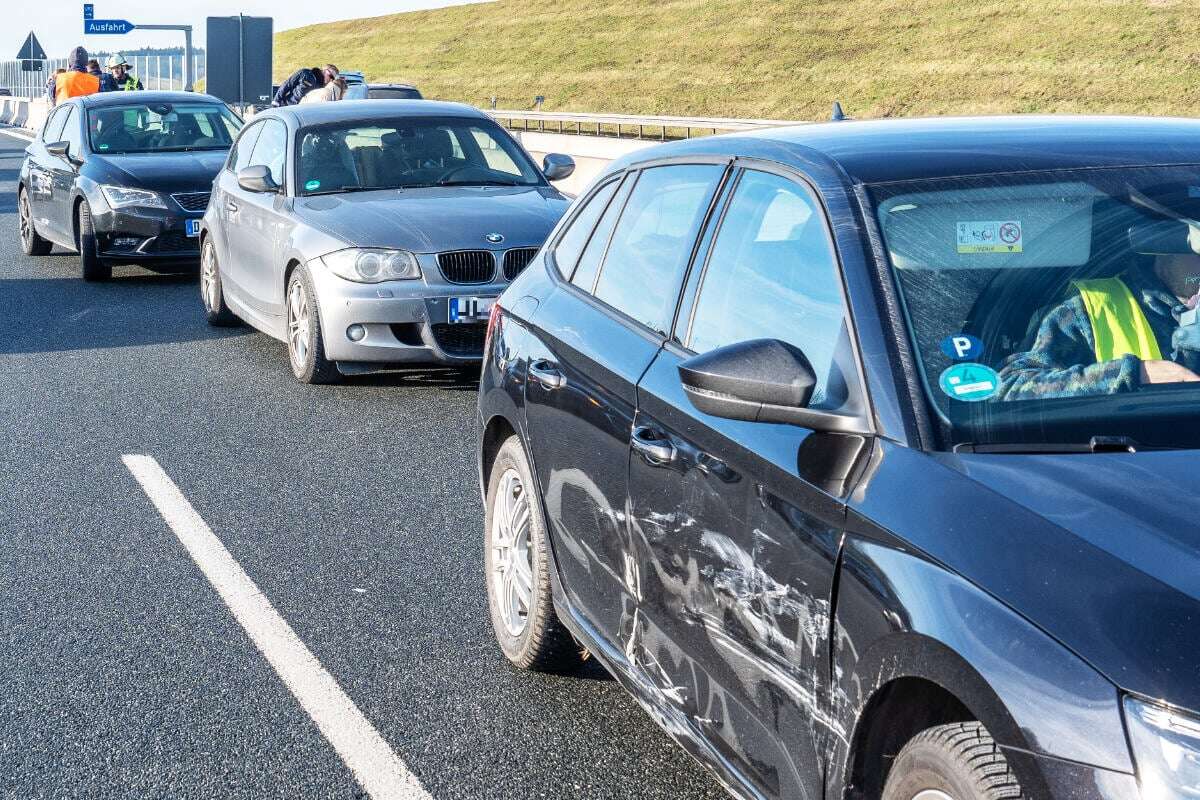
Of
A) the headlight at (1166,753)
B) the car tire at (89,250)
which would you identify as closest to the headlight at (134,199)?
the car tire at (89,250)

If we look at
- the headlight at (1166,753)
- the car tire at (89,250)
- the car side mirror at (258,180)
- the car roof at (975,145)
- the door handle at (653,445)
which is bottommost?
the car tire at (89,250)

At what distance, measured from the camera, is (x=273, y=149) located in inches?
455

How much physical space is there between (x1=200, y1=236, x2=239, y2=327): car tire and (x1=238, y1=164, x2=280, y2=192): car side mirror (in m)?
1.45

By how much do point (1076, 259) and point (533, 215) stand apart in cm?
702

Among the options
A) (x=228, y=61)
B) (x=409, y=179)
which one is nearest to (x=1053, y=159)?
(x=409, y=179)

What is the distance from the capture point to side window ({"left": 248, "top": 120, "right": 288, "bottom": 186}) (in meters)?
11.2

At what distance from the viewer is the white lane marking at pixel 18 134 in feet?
161

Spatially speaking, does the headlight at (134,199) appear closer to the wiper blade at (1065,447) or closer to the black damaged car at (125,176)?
the black damaged car at (125,176)

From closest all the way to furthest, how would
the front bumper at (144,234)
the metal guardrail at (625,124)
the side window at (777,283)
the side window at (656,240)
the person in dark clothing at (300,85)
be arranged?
the side window at (777,283)
the side window at (656,240)
the front bumper at (144,234)
the person in dark clothing at (300,85)
the metal guardrail at (625,124)

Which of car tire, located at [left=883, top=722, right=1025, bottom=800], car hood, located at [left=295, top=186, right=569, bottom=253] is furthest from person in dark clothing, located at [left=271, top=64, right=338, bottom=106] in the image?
car tire, located at [left=883, top=722, right=1025, bottom=800]

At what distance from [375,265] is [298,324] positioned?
0.86 metres

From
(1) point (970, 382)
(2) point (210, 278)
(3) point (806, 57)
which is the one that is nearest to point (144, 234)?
(2) point (210, 278)

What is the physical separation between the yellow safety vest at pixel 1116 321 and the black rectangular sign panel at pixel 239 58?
3193 cm

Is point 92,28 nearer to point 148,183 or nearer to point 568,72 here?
point 568,72
